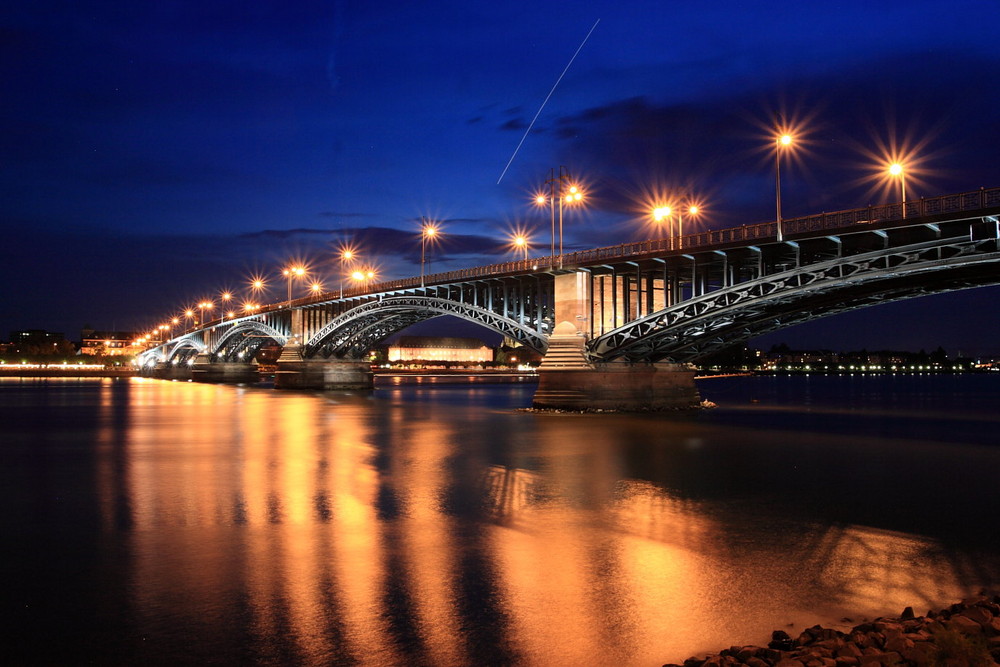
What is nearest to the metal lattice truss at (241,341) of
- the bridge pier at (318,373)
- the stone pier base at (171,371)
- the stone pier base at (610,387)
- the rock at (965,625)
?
the bridge pier at (318,373)

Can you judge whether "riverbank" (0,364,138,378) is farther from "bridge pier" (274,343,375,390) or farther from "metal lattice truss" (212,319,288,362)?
"bridge pier" (274,343,375,390)

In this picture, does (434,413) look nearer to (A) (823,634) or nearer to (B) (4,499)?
(B) (4,499)

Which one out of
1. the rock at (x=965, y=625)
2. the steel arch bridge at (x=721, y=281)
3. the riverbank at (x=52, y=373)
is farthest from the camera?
the riverbank at (x=52, y=373)

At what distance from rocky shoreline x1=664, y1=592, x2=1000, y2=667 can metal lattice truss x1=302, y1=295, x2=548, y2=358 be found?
141ft

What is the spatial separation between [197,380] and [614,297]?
10019cm

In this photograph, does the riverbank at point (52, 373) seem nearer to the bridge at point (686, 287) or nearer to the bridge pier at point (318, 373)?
the bridge pier at point (318, 373)

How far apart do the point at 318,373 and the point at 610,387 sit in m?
51.7

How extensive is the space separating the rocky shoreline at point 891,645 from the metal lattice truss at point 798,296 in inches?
1076

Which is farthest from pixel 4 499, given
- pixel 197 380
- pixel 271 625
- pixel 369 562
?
pixel 197 380

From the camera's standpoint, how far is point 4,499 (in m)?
17.0

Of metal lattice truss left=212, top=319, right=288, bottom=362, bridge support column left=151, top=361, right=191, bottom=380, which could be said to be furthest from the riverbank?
metal lattice truss left=212, top=319, right=288, bottom=362

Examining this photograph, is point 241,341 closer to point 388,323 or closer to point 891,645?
point 388,323

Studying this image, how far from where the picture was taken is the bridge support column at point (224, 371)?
12619 centimetres

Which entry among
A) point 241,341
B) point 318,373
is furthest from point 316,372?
point 241,341
